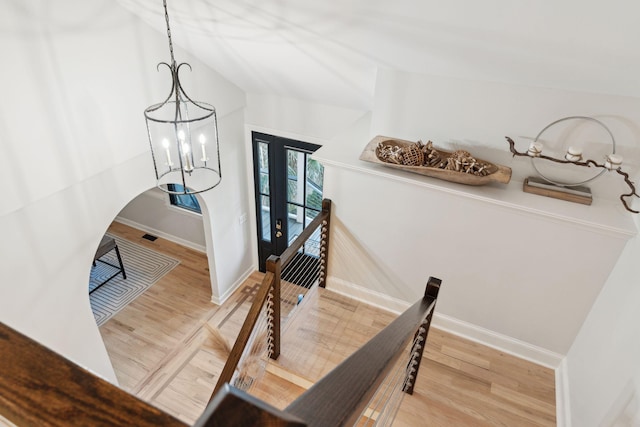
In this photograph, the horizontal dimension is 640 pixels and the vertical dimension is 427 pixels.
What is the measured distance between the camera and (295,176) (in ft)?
18.3

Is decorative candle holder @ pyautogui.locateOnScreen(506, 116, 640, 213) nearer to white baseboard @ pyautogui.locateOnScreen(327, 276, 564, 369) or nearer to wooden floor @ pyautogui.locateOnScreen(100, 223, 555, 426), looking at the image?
white baseboard @ pyautogui.locateOnScreen(327, 276, 564, 369)

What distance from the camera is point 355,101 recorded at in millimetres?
4395

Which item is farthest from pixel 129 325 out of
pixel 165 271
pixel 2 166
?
pixel 2 166

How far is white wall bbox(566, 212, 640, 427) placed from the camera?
207 centimetres

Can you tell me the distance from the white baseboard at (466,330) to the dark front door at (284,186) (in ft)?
6.19

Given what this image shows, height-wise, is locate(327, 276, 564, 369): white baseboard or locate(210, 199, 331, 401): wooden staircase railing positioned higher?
locate(210, 199, 331, 401): wooden staircase railing

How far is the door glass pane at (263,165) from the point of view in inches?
220

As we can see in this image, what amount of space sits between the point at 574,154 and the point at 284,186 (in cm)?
361

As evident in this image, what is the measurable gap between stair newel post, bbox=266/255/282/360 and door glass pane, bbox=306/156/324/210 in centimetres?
261

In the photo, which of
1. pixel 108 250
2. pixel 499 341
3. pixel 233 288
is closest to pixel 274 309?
pixel 499 341

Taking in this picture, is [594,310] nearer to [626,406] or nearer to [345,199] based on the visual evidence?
[626,406]

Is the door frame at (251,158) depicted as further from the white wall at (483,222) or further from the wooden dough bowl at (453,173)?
the wooden dough bowl at (453,173)

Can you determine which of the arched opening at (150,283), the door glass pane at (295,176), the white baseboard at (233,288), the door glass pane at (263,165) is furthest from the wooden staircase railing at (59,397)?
the white baseboard at (233,288)

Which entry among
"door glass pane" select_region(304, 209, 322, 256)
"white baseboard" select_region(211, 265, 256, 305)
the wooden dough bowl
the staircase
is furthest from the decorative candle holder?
"white baseboard" select_region(211, 265, 256, 305)
